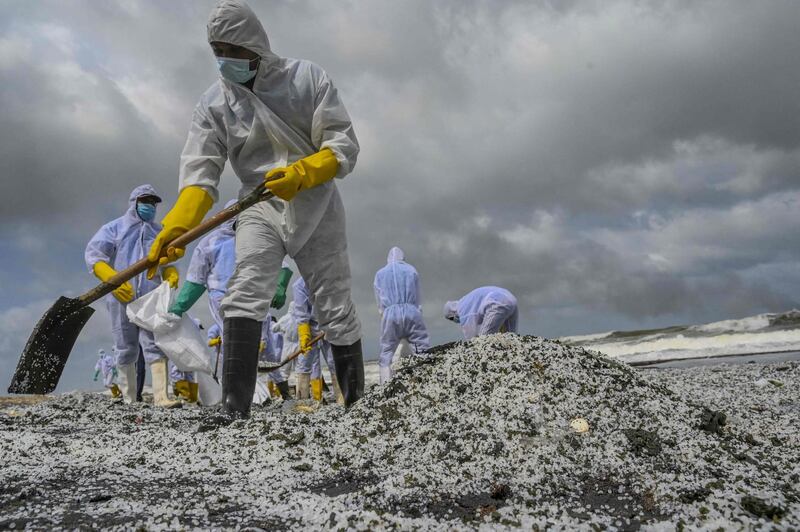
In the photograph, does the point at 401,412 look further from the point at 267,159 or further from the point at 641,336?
the point at 641,336

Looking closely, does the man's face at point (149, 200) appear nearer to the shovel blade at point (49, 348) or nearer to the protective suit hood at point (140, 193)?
the protective suit hood at point (140, 193)

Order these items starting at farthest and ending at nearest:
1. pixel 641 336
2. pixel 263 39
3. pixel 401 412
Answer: pixel 641 336
pixel 263 39
pixel 401 412

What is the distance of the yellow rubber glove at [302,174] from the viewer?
3.05 meters

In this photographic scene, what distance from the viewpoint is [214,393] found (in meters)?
5.94

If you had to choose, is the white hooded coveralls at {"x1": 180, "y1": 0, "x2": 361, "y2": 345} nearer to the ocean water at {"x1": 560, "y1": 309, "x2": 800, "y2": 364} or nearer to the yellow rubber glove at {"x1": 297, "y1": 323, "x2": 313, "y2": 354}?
the yellow rubber glove at {"x1": 297, "y1": 323, "x2": 313, "y2": 354}

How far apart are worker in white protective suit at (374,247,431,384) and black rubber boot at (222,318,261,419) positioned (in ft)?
13.3

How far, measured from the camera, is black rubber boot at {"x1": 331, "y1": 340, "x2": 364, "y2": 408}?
3.68 meters

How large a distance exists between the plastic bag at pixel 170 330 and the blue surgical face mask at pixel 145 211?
1.08m

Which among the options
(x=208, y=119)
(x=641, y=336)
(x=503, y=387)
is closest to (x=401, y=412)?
(x=503, y=387)

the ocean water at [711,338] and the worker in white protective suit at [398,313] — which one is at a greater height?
the worker in white protective suit at [398,313]

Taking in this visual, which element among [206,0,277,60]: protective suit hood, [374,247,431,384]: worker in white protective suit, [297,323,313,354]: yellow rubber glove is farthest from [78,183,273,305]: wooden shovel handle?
[297,323,313,354]: yellow rubber glove

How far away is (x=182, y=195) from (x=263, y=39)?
92 centimetres

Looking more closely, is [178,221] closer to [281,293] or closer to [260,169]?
[260,169]

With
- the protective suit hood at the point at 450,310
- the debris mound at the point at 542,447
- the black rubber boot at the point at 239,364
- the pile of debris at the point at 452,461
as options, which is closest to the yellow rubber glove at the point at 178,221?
the black rubber boot at the point at 239,364
